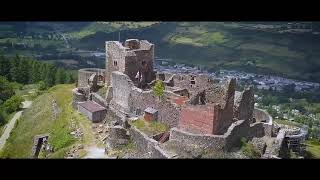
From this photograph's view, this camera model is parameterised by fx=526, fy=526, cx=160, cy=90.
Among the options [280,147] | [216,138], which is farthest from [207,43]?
[216,138]

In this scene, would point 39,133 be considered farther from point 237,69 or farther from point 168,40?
point 168,40

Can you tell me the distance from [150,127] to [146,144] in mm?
1972

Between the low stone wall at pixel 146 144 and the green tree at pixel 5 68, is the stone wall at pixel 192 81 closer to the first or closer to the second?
the low stone wall at pixel 146 144

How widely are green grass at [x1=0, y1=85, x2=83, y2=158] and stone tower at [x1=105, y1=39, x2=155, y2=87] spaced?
10.4 ft

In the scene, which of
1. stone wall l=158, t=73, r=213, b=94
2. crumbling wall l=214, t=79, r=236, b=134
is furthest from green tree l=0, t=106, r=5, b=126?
crumbling wall l=214, t=79, r=236, b=134

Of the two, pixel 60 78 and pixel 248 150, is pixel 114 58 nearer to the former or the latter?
pixel 248 150

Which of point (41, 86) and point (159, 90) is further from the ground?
point (159, 90)

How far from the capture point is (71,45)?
286 feet

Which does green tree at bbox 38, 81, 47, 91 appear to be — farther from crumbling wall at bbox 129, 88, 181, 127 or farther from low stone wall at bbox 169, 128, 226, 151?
low stone wall at bbox 169, 128, 226, 151

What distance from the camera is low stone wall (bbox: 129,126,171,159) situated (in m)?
18.1

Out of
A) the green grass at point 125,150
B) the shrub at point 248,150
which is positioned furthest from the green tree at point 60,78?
→ the shrub at point 248,150

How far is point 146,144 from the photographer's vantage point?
19.4 m
